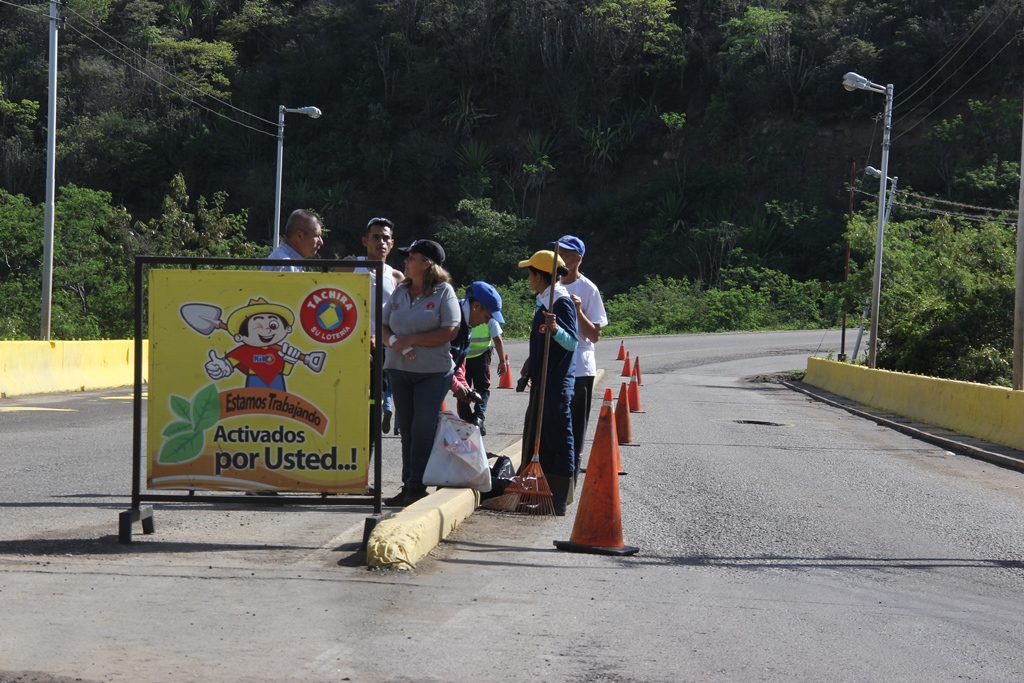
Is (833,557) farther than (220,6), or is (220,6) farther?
(220,6)

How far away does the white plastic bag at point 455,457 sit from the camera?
7.25m

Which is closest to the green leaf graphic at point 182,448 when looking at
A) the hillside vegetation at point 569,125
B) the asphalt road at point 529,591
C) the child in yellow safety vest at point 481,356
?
the asphalt road at point 529,591

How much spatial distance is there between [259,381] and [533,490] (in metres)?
2.28

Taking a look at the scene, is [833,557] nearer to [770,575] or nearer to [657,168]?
[770,575]

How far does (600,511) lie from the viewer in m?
6.53

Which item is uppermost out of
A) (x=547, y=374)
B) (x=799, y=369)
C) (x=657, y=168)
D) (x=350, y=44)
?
(x=350, y=44)

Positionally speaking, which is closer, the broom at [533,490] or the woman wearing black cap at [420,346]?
the woman wearing black cap at [420,346]

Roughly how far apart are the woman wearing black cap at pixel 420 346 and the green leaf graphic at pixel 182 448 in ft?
4.83

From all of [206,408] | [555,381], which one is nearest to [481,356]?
[555,381]

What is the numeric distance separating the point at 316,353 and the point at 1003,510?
20.1 feet

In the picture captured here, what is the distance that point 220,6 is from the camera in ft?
257

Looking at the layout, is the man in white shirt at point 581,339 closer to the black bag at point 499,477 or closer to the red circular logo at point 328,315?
the black bag at point 499,477

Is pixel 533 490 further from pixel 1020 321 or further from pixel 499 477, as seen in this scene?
pixel 1020 321

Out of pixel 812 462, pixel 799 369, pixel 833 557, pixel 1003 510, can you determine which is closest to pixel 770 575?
pixel 833 557
